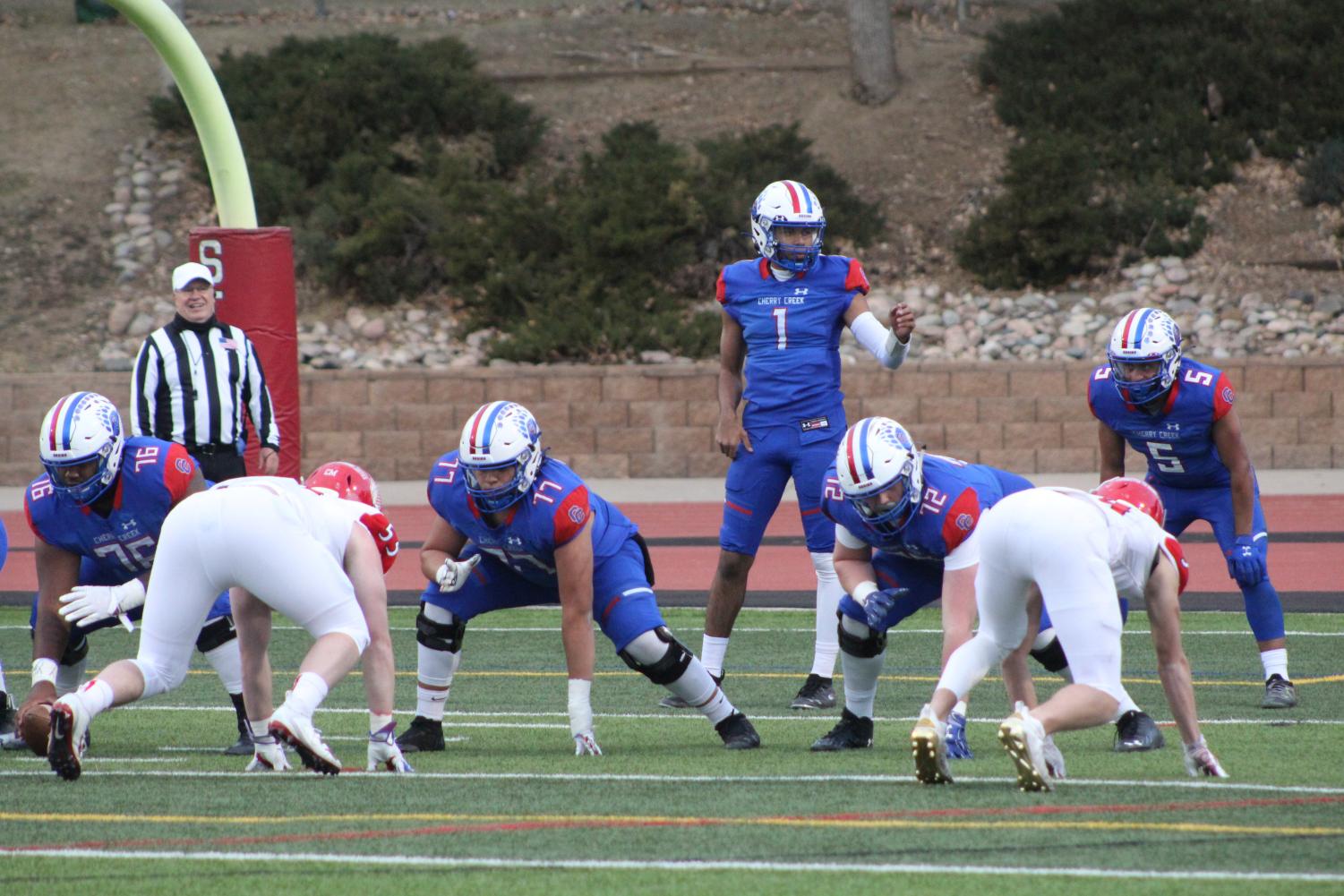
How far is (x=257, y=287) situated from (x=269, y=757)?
504cm

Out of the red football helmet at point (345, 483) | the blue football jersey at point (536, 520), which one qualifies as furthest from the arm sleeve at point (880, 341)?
the red football helmet at point (345, 483)

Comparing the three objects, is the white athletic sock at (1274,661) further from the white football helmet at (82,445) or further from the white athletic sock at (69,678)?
the white athletic sock at (69,678)

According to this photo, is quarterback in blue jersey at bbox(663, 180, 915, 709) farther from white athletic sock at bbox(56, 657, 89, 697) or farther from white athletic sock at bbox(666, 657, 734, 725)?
white athletic sock at bbox(56, 657, 89, 697)

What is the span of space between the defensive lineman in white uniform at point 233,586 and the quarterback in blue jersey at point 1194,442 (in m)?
3.46

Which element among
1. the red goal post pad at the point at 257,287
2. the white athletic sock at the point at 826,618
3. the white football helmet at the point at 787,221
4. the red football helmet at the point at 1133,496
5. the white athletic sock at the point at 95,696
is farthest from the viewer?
the red goal post pad at the point at 257,287

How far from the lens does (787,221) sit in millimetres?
8117

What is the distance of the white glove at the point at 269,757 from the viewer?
637 centimetres

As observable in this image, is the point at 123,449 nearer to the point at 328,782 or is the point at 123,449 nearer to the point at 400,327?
the point at 328,782

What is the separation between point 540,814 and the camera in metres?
5.35

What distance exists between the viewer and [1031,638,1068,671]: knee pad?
6949 mm

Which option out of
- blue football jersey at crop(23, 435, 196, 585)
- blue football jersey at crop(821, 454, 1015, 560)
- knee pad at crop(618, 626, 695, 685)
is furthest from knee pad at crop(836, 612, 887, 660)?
blue football jersey at crop(23, 435, 196, 585)

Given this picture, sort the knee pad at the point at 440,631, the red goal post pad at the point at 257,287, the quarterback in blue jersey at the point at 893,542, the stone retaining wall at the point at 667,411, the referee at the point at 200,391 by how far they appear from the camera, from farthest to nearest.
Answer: the stone retaining wall at the point at 667,411
the red goal post pad at the point at 257,287
the referee at the point at 200,391
the knee pad at the point at 440,631
the quarterback in blue jersey at the point at 893,542

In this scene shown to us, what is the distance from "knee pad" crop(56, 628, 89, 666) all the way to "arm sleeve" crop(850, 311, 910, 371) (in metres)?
3.22

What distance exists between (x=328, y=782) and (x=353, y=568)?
0.70 m
